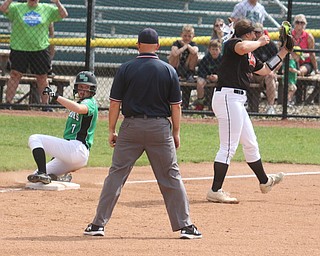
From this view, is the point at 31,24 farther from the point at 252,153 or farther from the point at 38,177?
the point at 252,153

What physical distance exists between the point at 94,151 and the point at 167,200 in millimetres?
6158

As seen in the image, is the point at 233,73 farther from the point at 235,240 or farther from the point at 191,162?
the point at 191,162

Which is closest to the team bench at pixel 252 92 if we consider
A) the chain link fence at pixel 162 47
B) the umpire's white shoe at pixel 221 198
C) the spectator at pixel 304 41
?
the chain link fence at pixel 162 47

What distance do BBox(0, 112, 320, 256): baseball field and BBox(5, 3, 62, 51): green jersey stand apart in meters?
5.92

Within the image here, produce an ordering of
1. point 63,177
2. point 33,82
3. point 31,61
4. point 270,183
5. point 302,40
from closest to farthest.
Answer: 1. point 270,183
2. point 63,177
3. point 31,61
4. point 33,82
5. point 302,40

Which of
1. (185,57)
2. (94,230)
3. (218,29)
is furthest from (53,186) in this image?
(218,29)

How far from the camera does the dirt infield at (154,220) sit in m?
→ 7.00

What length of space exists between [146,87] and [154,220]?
5.11 ft

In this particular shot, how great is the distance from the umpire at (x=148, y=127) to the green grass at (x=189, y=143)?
14.4 feet

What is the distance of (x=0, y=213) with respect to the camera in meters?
8.49

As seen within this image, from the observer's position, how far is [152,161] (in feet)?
24.7

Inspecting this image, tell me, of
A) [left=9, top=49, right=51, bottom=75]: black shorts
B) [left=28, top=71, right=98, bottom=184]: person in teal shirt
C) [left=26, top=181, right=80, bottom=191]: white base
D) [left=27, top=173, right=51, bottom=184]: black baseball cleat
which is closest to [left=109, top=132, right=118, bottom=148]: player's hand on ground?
[left=28, top=71, right=98, bottom=184]: person in teal shirt

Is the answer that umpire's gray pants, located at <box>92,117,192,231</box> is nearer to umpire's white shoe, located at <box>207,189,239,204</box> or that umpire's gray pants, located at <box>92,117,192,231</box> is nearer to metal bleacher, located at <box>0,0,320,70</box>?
umpire's white shoe, located at <box>207,189,239,204</box>

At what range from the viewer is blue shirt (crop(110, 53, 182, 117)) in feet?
24.2
